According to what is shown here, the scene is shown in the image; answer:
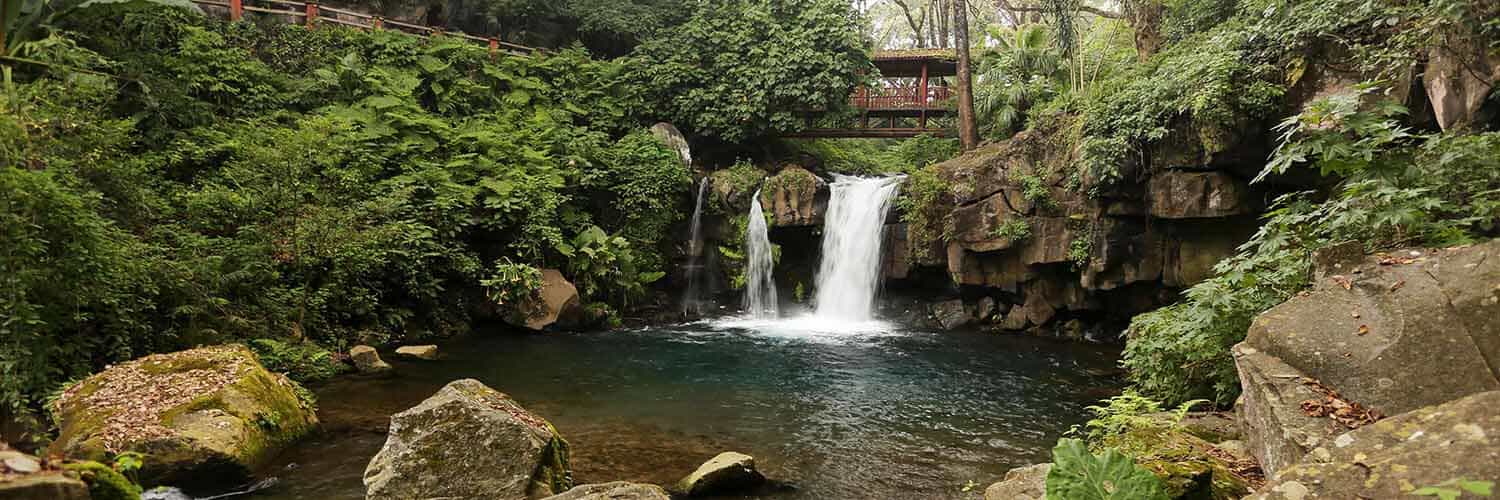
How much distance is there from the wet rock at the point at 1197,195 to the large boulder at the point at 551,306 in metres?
10.9

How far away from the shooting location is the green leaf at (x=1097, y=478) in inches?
118

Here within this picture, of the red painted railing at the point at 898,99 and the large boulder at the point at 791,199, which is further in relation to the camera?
the red painted railing at the point at 898,99

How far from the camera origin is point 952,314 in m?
16.5

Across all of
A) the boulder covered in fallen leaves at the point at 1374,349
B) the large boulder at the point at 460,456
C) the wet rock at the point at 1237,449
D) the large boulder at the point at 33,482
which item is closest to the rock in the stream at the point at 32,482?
the large boulder at the point at 33,482

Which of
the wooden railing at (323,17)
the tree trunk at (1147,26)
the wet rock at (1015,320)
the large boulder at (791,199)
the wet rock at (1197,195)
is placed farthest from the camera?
the large boulder at (791,199)

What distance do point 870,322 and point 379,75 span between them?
12.8 metres

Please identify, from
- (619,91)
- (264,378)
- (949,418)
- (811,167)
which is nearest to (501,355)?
(264,378)

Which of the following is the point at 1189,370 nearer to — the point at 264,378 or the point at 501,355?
the point at 264,378

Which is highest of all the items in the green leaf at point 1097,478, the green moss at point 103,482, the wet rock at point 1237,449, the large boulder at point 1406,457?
the large boulder at point 1406,457

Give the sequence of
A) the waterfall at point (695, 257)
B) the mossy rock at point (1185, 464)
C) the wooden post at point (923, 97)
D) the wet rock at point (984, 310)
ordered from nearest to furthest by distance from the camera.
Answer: the mossy rock at point (1185, 464) → the wet rock at point (984, 310) → the waterfall at point (695, 257) → the wooden post at point (923, 97)

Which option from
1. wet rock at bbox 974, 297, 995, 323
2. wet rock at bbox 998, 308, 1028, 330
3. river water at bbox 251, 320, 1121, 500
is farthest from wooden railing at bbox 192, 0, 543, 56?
wet rock at bbox 998, 308, 1028, 330

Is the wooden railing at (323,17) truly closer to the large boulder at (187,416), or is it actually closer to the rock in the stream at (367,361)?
the rock in the stream at (367,361)

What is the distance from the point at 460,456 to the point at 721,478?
2193 millimetres

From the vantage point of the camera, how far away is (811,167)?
2092 centimetres
